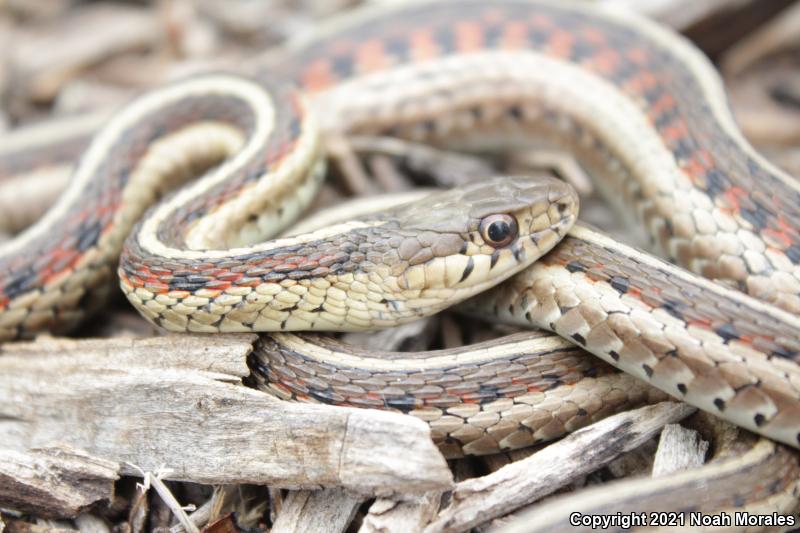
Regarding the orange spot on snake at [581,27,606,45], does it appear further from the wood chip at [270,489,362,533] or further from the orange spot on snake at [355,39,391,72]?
the wood chip at [270,489,362,533]

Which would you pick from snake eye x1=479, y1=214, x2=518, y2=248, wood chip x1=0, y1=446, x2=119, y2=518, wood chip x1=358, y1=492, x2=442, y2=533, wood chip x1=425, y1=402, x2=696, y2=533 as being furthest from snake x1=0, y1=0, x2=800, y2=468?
wood chip x1=0, y1=446, x2=119, y2=518

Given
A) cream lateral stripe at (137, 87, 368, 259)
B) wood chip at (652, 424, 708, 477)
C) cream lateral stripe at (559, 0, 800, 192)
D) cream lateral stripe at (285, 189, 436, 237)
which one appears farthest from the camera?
cream lateral stripe at (285, 189, 436, 237)

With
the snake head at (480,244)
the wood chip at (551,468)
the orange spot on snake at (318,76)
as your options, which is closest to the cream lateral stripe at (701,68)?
the snake head at (480,244)

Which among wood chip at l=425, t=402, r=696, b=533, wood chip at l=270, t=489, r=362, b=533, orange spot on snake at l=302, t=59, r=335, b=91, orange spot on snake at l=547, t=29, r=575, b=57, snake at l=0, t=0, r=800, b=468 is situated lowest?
wood chip at l=270, t=489, r=362, b=533

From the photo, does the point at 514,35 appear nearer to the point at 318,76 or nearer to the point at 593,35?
the point at 593,35

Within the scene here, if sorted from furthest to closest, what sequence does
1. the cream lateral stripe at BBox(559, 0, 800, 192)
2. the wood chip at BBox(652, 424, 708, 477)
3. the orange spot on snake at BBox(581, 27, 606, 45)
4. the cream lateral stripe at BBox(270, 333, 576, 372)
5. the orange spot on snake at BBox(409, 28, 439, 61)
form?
the orange spot on snake at BBox(409, 28, 439, 61) → the orange spot on snake at BBox(581, 27, 606, 45) → the cream lateral stripe at BBox(559, 0, 800, 192) → the cream lateral stripe at BBox(270, 333, 576, 372) → the wood chip at BBox(652, 424, 708, 477)

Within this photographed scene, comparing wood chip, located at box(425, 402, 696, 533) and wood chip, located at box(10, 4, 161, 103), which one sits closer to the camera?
wood chip, located at box(425, 402, 696, 533)

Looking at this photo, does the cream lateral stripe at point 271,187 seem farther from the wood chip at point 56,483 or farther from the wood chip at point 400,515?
the wood chip at point 400,515
